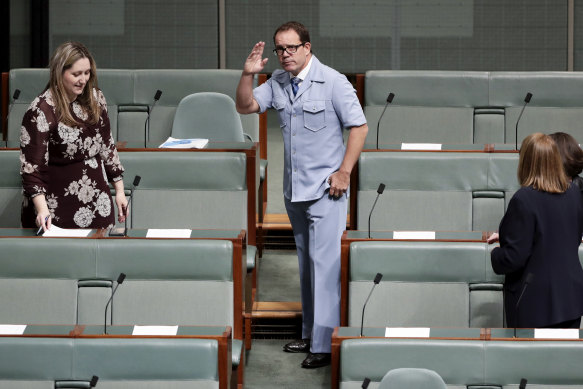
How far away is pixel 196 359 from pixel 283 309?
20.7 inches

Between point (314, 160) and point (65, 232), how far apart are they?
40cm

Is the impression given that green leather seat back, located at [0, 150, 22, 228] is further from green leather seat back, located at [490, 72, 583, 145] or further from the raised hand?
green leather seat back, located at [490, 72, 583, 145]

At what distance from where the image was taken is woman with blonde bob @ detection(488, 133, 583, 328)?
1.21 meters

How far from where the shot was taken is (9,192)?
1694mm

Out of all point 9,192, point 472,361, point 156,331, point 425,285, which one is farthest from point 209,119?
point 472,361

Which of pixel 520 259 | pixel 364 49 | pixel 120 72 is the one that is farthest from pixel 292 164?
pixel 364 49

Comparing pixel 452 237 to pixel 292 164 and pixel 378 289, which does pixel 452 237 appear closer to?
pixel 378 289

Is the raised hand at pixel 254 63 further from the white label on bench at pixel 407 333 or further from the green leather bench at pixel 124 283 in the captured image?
the white label on bench at pixel 407 333

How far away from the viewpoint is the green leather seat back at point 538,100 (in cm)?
201

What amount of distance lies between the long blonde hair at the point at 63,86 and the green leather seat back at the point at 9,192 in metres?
0.35

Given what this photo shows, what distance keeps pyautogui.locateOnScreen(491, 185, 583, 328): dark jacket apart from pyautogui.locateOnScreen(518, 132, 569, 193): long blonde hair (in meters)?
0.01

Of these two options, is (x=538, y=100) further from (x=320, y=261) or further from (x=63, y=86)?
(x=63, y=86)

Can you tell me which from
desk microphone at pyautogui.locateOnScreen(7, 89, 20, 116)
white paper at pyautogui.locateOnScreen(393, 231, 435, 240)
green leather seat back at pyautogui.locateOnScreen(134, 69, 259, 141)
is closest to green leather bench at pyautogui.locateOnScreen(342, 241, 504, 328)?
white paper at pyautogui.locateOnScreen(393, 231, 435, 240)

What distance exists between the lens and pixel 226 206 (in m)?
1.68
